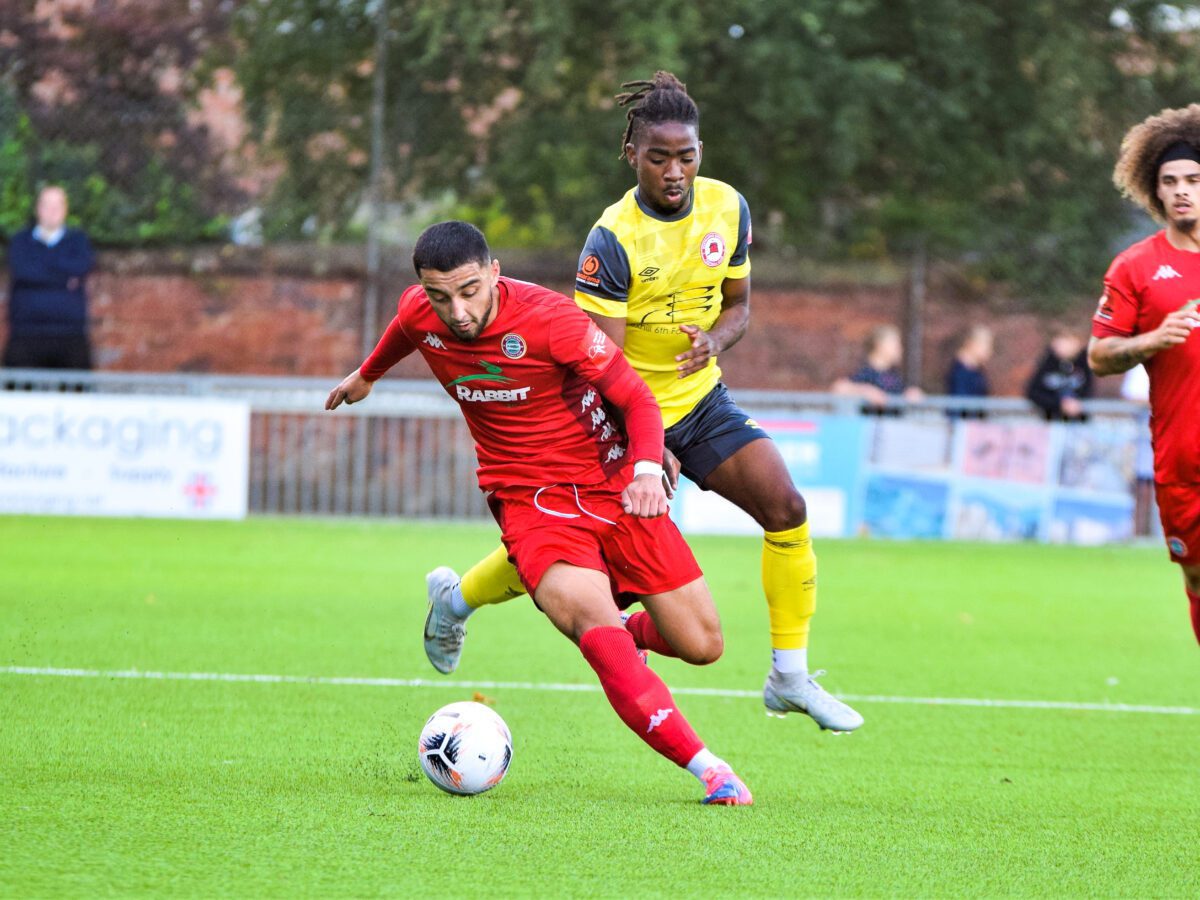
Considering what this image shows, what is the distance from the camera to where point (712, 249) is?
21.1ft

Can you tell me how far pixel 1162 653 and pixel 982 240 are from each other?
33.7ft

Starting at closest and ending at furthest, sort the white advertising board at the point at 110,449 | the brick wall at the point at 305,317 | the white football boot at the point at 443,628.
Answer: the white football boot at the point at 443,628
the white advertising board at the point at 110,449
the brick wall at the point at 305,317

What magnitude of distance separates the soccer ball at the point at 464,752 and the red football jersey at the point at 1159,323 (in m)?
2.47

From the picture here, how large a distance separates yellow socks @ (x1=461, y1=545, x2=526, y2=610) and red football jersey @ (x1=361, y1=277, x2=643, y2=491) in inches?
27.4

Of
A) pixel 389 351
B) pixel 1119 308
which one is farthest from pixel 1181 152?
pixel 389 351

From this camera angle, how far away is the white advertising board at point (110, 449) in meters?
15.1

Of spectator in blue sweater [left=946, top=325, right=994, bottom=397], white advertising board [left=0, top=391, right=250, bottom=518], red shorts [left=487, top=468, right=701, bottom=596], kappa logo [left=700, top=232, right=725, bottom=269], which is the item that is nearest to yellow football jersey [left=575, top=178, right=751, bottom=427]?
kappa logo [left=700, top=232, right=725, bottom=269]

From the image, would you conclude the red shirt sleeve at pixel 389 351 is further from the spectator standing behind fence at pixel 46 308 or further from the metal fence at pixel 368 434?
the spectator standing behind fence at pixel 46 308

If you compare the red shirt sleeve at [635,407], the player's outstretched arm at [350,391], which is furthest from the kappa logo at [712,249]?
the player's outstretched arm at [350,391]

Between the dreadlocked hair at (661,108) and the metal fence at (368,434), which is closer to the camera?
the dreadlocked hair at (661,108)

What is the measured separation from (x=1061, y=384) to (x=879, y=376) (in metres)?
1.69

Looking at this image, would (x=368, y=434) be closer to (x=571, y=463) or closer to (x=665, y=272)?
(x=665, y=272)

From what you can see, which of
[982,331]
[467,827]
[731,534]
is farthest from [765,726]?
[982,331]

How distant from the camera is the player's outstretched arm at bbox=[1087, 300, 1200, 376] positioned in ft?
18.4
